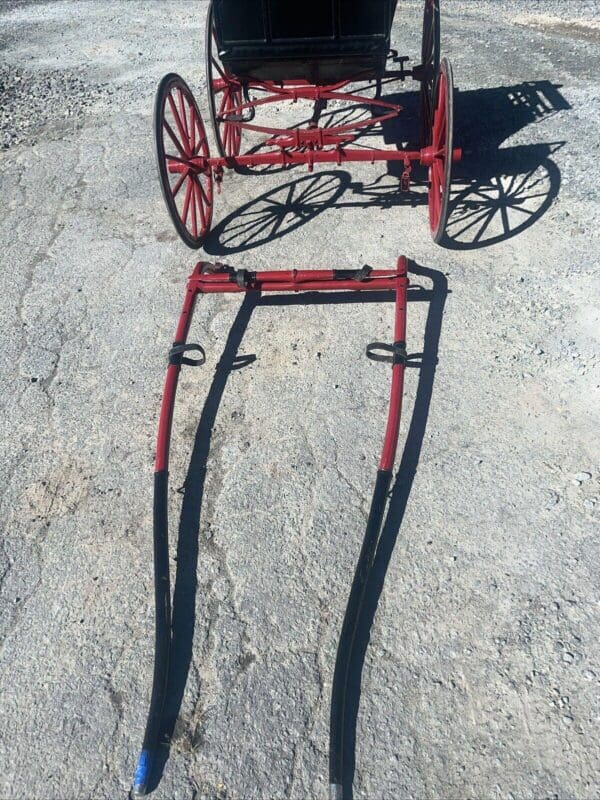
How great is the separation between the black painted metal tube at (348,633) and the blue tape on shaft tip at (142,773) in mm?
677

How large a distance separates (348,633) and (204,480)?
1.16 m

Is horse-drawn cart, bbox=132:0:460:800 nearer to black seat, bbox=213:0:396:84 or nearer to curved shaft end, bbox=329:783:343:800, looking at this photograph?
black seat, bbox=213:0:396:84

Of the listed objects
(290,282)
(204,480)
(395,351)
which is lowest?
(204,480)

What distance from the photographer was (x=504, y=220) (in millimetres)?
4715

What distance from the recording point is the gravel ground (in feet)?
7.62

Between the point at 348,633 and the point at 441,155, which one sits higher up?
the point at 441,155

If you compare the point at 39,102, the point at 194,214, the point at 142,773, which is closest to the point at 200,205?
the point at 194,214

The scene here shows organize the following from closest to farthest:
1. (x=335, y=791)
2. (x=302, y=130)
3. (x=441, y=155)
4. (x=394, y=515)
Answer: (x=335, y=791), (x=394, y=515), (x=441, y=155), (x=302, y=130)

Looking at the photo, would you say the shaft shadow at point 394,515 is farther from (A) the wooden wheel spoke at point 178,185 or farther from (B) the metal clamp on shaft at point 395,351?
(A) the wooden wheel spoke at point 178,185

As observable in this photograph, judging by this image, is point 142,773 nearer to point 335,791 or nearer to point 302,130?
point 335,791

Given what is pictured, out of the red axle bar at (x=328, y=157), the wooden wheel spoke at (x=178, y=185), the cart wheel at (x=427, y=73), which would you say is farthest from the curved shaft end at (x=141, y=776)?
the cart wheel at (x=427, y=73)

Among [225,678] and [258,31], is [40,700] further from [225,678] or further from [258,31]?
[258,31]

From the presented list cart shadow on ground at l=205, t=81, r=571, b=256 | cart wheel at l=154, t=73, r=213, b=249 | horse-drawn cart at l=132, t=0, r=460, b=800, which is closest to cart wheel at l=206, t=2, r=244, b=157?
horse-drawn cart at l=132, t=0, r=460, b=800

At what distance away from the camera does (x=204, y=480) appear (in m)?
3.19
